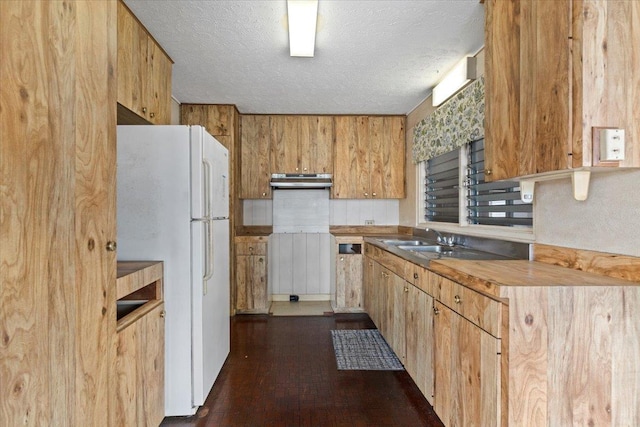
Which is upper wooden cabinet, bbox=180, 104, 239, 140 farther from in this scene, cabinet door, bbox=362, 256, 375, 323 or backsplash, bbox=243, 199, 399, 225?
cabinet door, bbox=362, 256, 375, 323

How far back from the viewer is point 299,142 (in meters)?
4.27

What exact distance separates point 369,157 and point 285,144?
1.08m

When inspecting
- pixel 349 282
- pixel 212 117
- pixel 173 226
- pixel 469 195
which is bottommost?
pixel 349 282

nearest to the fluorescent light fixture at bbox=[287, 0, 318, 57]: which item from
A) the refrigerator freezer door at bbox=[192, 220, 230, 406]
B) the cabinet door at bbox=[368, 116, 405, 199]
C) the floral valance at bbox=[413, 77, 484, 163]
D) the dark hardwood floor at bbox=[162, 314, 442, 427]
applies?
the floral valance at bbox=[413, 77, 484, 163]

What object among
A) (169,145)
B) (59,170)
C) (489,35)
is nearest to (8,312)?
(59,170)

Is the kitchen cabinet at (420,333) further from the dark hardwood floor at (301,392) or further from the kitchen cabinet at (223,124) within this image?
the kitchen cabinet at (223,124)

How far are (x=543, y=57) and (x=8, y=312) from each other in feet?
6.41

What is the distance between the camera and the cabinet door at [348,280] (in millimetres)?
3934

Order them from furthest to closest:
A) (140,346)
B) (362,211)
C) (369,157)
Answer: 1. (362,211)
2. (369,157)
3. (140,346)

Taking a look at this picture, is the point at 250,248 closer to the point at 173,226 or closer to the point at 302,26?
the point at 173,226

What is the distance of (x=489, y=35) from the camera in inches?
69.2

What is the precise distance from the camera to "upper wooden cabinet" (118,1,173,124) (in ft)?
6.75

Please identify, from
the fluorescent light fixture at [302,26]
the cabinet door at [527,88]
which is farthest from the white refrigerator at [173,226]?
the cabinet door at [527,88]

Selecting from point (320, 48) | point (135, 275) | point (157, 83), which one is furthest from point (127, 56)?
point (135, 275)
